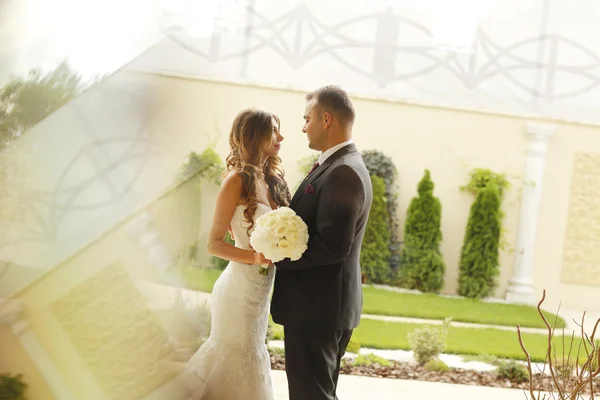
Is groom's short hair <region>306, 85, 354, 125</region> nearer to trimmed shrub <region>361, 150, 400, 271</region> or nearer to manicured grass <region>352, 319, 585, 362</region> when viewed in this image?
manicured grass <region>352, 319, 585, 362</region>

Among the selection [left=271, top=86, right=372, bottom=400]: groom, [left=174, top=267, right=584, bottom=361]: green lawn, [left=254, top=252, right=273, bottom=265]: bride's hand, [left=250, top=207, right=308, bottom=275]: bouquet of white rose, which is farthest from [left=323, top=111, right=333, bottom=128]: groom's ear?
[left=174, top=267, right=584, bottom=361]: green lawn

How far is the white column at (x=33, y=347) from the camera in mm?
1966

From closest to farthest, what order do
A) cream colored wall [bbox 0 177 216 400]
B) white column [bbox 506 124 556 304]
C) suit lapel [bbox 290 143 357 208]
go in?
cream colored wall [bbox 0 177 216 400]
suit lapel [bbox 290 143 357 208]
white column [bbox 506 124 556 304]

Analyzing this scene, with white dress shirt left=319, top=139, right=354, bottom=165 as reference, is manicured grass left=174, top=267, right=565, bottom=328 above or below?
below

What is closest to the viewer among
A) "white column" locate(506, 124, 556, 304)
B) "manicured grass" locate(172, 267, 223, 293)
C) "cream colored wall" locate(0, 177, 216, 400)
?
"cream colored wall" locate(0, 177, 216, 400)

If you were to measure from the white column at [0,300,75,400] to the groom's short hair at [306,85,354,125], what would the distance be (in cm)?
131

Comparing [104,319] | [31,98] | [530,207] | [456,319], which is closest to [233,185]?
[104,319]

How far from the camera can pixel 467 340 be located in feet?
18.8

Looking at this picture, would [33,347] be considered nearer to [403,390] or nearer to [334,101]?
[334,101]

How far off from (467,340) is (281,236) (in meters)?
3.74

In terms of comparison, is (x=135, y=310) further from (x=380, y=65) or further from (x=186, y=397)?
(x=380, y=65)

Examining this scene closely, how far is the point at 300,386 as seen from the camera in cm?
262

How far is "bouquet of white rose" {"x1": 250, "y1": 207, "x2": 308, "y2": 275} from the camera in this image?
8.11ft

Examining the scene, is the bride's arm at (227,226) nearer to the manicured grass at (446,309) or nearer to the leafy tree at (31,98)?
the leafy tree at (31,98)
